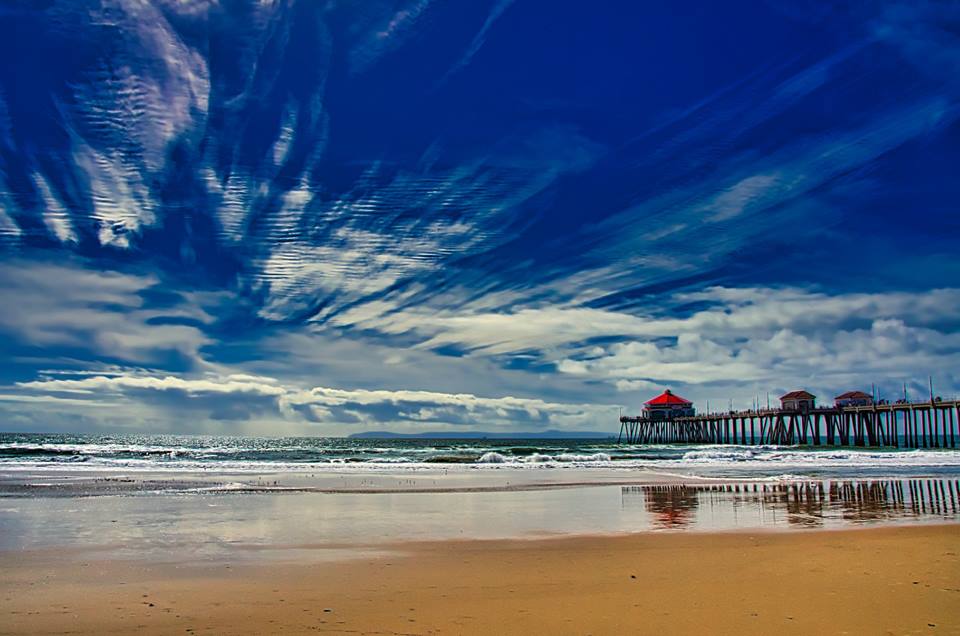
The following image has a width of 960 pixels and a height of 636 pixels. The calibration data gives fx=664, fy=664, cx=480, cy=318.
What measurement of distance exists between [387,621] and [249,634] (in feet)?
4.25

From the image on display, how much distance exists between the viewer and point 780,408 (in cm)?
8175

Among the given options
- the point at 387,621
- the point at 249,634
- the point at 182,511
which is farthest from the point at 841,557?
the point at 182,511

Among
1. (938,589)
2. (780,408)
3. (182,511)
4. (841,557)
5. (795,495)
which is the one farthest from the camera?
(780,408)

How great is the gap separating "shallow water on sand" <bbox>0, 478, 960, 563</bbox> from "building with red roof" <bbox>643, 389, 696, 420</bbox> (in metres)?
79.1

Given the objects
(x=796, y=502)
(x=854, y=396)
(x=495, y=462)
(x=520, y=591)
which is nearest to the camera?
(x=520, y=591)

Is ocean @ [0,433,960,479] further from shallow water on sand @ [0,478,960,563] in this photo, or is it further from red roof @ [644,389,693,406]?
red roof @ [644,389,693,406]

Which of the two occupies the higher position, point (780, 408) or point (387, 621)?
point (780, 408)

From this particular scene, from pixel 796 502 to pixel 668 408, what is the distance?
8489cm

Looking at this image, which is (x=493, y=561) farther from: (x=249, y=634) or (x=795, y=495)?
(x=795, y=495)

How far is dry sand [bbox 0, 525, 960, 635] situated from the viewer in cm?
647

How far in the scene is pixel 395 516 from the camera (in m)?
15.3

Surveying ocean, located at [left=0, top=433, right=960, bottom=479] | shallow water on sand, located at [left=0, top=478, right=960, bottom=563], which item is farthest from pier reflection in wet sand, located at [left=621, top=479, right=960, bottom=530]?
ocean, located at [left=0, top=433, right=960, bottom=479]

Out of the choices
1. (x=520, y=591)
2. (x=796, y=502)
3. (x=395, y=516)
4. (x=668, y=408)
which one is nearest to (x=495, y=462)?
(x=796, y=502)

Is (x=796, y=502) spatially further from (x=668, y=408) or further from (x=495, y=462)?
(x=668, y=408)
